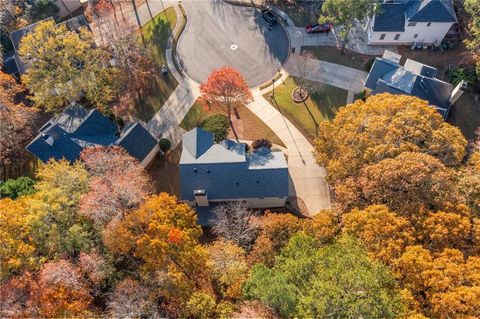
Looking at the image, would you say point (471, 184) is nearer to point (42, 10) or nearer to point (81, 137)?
point (81, 137)

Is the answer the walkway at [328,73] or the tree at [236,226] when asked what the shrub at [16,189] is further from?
the walkway at [328,73]

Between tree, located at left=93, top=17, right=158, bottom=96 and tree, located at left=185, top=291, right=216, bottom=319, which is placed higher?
tree, located at left=93, top=17, right=158, bottom=96

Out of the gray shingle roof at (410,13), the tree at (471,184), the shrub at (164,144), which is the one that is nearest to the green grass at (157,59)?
the shrub at (164,144)

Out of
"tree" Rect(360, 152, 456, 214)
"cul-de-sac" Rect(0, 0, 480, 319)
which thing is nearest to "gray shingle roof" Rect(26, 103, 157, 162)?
"cul-de-sac" Rect(0, 0, 480, 319)

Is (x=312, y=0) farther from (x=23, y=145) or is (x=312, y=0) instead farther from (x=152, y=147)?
(x=23, y=145)

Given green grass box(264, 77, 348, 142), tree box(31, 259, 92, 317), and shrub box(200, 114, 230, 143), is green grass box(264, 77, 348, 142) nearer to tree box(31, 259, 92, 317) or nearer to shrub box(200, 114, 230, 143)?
shrub box(200, 114, 230, 143)

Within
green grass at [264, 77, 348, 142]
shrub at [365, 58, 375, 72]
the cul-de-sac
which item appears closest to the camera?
the cul-de-sac

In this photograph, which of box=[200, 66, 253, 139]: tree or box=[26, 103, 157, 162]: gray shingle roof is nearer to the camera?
box=[26, 103, 157, 162]: gray shingle roof
